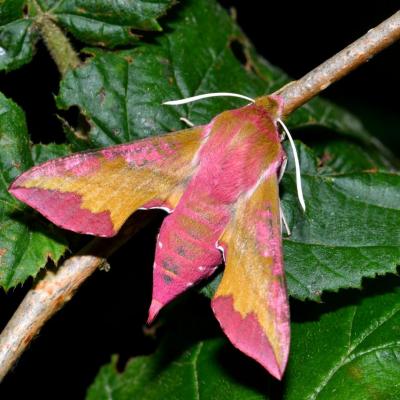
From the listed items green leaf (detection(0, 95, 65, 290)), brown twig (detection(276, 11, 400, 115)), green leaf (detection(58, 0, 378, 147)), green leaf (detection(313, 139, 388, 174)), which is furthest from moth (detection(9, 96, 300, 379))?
green leaf (detection(313, 139, 388, 174))

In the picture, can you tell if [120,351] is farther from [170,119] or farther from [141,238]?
[170,119]

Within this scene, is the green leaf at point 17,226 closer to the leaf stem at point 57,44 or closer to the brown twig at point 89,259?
the brown twig at point 89,259

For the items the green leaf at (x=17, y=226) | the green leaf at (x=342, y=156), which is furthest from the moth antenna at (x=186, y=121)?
the green leaf at (x=342, y=156)

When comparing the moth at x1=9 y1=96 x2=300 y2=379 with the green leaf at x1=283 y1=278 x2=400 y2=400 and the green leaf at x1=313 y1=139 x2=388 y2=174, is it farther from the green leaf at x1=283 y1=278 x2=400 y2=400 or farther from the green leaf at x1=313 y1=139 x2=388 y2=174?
Result: the green leaf at x1=313 y1=139 x2=388 y2=174

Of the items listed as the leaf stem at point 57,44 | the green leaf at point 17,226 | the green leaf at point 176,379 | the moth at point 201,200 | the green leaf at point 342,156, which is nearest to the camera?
the moth at point 201,200

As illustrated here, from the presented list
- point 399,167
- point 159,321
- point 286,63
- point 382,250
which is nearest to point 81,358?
point 159,321

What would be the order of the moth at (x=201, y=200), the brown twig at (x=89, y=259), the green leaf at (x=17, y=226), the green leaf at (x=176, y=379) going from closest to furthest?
the moth at (x=201, y=200)
the brown twig at (x=89, y=259)
the green leaf at (x=17, y=226)
the green leaf at (x=176, y=379)

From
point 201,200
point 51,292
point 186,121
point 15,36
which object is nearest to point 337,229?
point 201,200
